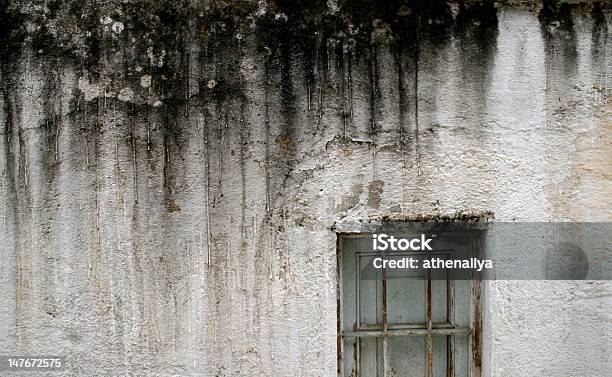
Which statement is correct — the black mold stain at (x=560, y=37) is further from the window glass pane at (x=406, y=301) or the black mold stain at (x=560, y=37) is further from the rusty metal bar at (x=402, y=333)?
the rusty metal bar at (x=402, y=333)

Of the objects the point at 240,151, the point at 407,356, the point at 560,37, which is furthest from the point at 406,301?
the point at 560,37

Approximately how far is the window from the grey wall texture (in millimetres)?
231

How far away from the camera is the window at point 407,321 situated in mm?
3309

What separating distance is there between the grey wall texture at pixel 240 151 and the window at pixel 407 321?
23cm

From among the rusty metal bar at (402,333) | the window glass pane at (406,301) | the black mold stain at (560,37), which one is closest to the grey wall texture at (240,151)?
the black mold stain at (560,37)

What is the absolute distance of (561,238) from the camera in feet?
10.4

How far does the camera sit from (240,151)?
3.08 m

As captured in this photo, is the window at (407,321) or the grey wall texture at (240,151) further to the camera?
the window at (407,321)

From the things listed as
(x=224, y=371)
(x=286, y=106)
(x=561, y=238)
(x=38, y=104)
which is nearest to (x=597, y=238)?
(x=561, y=238)

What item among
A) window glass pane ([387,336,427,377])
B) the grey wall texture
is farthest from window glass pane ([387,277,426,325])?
the grey wall texture

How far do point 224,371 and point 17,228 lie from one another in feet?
4.38

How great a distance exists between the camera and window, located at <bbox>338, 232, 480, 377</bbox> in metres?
3.31

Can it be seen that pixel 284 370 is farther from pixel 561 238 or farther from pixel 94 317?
pixel 561 238

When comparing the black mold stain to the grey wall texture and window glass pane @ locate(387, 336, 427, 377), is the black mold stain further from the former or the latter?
window glass pane @ locate(387, 336, 427, 377)
